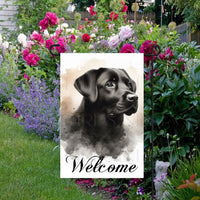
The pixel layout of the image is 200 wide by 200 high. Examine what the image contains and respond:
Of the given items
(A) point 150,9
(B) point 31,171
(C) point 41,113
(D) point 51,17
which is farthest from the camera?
(A) point 150,9

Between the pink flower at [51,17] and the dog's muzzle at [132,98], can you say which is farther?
the pink flower at [51,17]

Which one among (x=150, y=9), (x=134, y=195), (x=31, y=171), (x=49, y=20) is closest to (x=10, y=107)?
(x=49, y=20)

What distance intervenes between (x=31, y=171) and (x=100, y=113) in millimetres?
1456

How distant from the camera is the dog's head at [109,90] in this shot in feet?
6.85

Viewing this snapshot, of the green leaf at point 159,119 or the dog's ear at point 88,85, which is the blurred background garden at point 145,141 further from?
the dog's ear at point 88,85

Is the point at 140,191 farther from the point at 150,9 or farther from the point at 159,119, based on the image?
the point at 150,9

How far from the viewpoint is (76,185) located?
3.05 m

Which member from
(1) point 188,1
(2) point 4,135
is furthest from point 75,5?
(2) point 4,135

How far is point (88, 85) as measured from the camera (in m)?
2.08

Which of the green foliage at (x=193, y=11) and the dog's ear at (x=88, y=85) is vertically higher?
the green foliage at (x=193, y=11)

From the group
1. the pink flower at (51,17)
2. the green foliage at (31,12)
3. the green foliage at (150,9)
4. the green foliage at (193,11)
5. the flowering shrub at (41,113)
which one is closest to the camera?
the flowering shrub at (41,113)

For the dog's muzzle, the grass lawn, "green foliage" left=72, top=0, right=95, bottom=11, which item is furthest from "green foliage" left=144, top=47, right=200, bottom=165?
"green foliage" left=72, top=0, right=95, bottom=11

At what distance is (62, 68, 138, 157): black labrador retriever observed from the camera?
2.09 meters

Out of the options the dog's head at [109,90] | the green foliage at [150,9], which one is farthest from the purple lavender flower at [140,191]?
the green foliage at [150,9]
